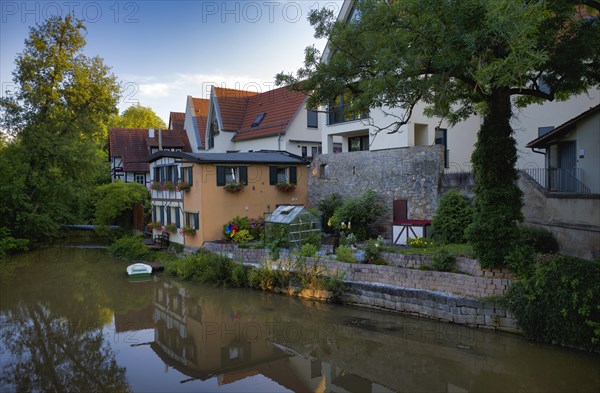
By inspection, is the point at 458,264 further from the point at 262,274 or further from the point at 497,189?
the point at 262,274

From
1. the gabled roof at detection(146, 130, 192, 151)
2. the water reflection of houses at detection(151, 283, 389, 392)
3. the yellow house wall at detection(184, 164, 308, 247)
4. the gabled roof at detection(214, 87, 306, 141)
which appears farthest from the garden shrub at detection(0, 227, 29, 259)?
the water reflection of houses at detection(151, 283, 389, 392)

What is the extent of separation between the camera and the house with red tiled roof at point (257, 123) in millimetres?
26594

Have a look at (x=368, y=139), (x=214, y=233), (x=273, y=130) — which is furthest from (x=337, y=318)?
(x=273, y=130)

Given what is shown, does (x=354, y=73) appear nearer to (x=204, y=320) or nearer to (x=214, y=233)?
(x=204, y=320)

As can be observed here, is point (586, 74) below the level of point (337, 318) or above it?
above

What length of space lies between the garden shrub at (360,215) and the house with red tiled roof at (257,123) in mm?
7165

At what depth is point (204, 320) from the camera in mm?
13828

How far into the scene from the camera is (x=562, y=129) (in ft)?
46.8

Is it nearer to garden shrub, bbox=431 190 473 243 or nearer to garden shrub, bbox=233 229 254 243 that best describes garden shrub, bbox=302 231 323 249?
garden shrub, bbox=233 229 254 243

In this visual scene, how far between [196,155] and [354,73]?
9.99m

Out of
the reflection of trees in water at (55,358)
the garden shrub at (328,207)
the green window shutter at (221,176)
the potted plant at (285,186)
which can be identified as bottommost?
the reflection of trees in water at (55,358)

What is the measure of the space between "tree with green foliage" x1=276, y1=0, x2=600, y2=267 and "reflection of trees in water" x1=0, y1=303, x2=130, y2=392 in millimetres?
8359

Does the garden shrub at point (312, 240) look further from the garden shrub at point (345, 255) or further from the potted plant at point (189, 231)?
the potted plant at point (189, 231)

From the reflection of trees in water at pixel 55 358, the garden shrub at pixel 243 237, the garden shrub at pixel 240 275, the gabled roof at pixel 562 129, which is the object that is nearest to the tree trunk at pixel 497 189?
the gabled roof at pixel 562 129
